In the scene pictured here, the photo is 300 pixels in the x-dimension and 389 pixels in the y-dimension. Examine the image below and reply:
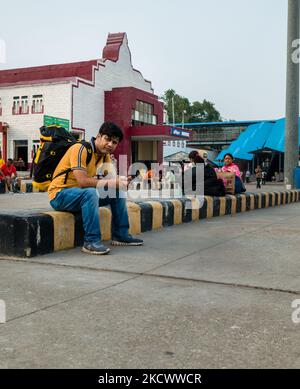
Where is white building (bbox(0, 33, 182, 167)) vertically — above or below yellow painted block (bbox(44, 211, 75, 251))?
above

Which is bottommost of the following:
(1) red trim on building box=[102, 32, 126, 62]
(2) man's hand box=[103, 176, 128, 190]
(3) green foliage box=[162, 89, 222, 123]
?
(2) man's hand box=[103, 176, 128, 190]

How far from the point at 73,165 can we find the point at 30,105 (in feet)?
82.6

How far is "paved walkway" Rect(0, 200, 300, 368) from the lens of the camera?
7.13 ft

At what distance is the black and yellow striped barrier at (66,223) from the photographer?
14.8 ft

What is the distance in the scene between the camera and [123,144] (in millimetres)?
30750

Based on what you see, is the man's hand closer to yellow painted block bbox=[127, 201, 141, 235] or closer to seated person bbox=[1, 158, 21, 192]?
yellow painted block bbox=[127, 201, 141, 235]

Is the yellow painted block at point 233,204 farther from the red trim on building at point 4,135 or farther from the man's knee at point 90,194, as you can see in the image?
the red trim on building at point 4,135

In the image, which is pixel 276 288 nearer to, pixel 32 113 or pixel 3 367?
pixel 3 367

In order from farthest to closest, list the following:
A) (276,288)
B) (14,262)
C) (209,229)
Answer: (209,229)
(14,262)
(276,288)

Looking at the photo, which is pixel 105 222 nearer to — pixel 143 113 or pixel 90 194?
pixel 90 194

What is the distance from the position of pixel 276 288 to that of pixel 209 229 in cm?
341

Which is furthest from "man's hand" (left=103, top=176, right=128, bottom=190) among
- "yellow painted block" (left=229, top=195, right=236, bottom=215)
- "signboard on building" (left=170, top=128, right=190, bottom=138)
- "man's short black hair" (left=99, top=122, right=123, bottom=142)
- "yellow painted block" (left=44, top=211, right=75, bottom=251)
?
"signboard on building" (left=170, top=128, right=190, bottom=138)

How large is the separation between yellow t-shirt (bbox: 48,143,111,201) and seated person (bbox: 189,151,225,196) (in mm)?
4055
